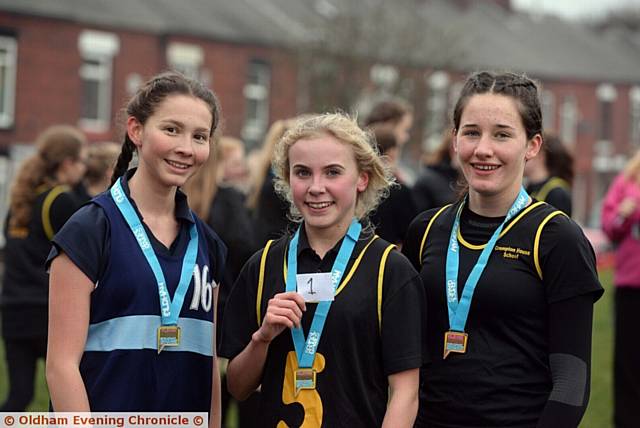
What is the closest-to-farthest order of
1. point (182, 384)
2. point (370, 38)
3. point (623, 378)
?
point (182, 384) < point (623, 378) < point (370, 38)

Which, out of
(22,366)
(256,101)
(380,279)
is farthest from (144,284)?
(256,101)

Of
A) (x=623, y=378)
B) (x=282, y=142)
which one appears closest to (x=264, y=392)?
(x=282, y=142)

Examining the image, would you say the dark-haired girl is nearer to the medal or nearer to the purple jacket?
the medal

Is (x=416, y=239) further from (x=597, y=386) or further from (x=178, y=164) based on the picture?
(x=597, y=386)

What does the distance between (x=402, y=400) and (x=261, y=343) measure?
1.64 feet

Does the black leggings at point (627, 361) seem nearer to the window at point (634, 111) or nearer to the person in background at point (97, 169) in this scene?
the person in background at point (97, 169)

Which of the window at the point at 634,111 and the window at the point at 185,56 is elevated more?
the window at the point at 634,111

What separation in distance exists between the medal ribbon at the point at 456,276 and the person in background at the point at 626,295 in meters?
4.15

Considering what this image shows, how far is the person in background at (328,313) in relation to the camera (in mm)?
3254

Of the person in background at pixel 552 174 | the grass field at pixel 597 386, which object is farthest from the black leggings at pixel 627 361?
the person in background at pixel 552 174

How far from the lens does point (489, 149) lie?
339 centimetres

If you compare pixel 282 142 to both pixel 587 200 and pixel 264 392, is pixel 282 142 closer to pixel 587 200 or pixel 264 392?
pixel 264 392

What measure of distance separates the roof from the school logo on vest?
21852mm

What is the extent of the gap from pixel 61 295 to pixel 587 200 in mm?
43821
